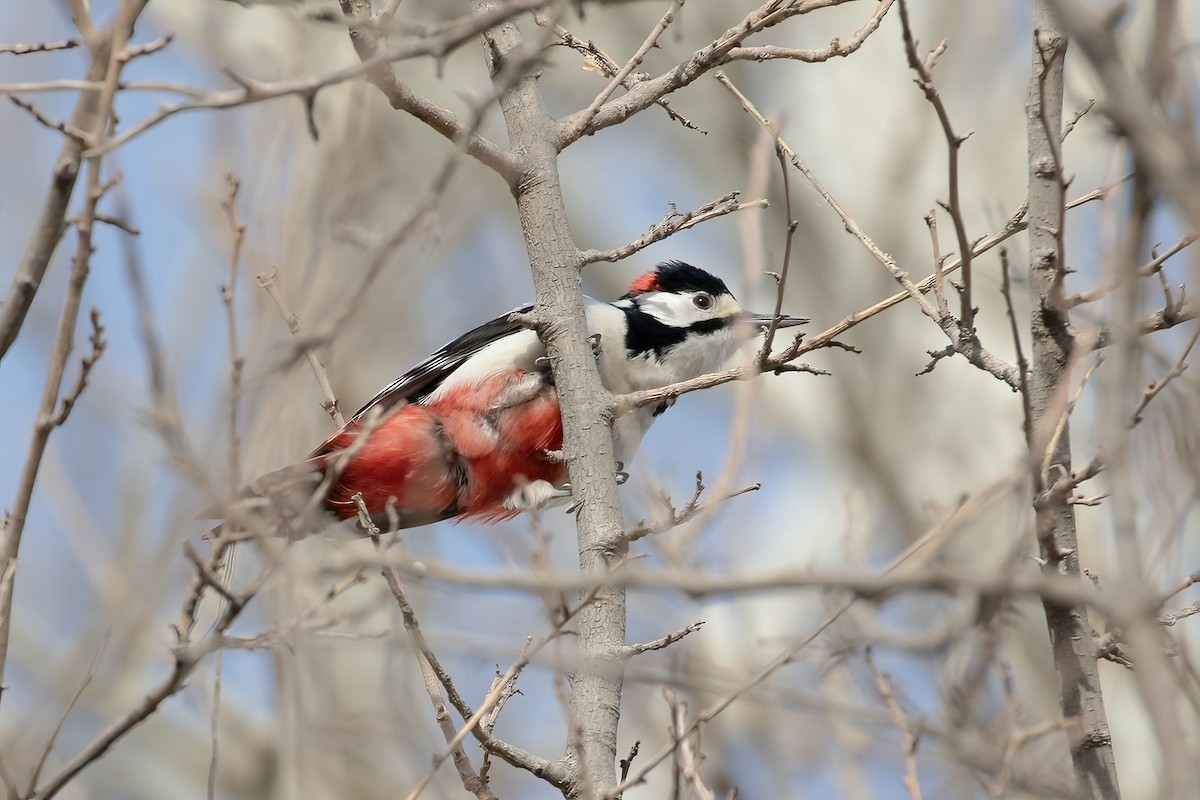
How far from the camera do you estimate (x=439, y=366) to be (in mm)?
5121

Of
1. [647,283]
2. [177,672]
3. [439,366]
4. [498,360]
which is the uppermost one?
[647,283]

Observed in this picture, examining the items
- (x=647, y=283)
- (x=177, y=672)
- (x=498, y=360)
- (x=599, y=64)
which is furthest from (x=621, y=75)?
(x=647, y=283)

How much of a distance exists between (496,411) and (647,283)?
1032mm

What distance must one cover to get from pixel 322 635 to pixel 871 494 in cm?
928

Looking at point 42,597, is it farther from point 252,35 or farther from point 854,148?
point 854,148

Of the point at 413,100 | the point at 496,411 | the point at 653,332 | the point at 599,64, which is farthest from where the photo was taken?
the point at 653,332

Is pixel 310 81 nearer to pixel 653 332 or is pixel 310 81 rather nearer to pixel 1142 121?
pixel 1142 121

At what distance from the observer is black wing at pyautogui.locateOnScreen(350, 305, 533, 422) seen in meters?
5.09

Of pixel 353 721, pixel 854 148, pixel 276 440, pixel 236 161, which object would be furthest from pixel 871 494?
pixel 276 440

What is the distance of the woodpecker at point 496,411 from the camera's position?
15.6 feet

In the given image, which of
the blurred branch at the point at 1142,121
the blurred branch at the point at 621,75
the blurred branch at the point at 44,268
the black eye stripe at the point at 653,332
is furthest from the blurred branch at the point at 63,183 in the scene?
the black eye stripe at the point at 653,332

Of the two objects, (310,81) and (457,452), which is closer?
(310,81)

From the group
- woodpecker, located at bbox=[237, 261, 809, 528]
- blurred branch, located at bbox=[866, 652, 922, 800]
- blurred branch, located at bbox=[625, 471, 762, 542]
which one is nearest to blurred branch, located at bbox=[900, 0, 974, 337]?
blurred branch, located at bbox=[866, 652, 922, 800]

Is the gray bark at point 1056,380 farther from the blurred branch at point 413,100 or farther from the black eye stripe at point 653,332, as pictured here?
the black eye stripe at point 653,332
